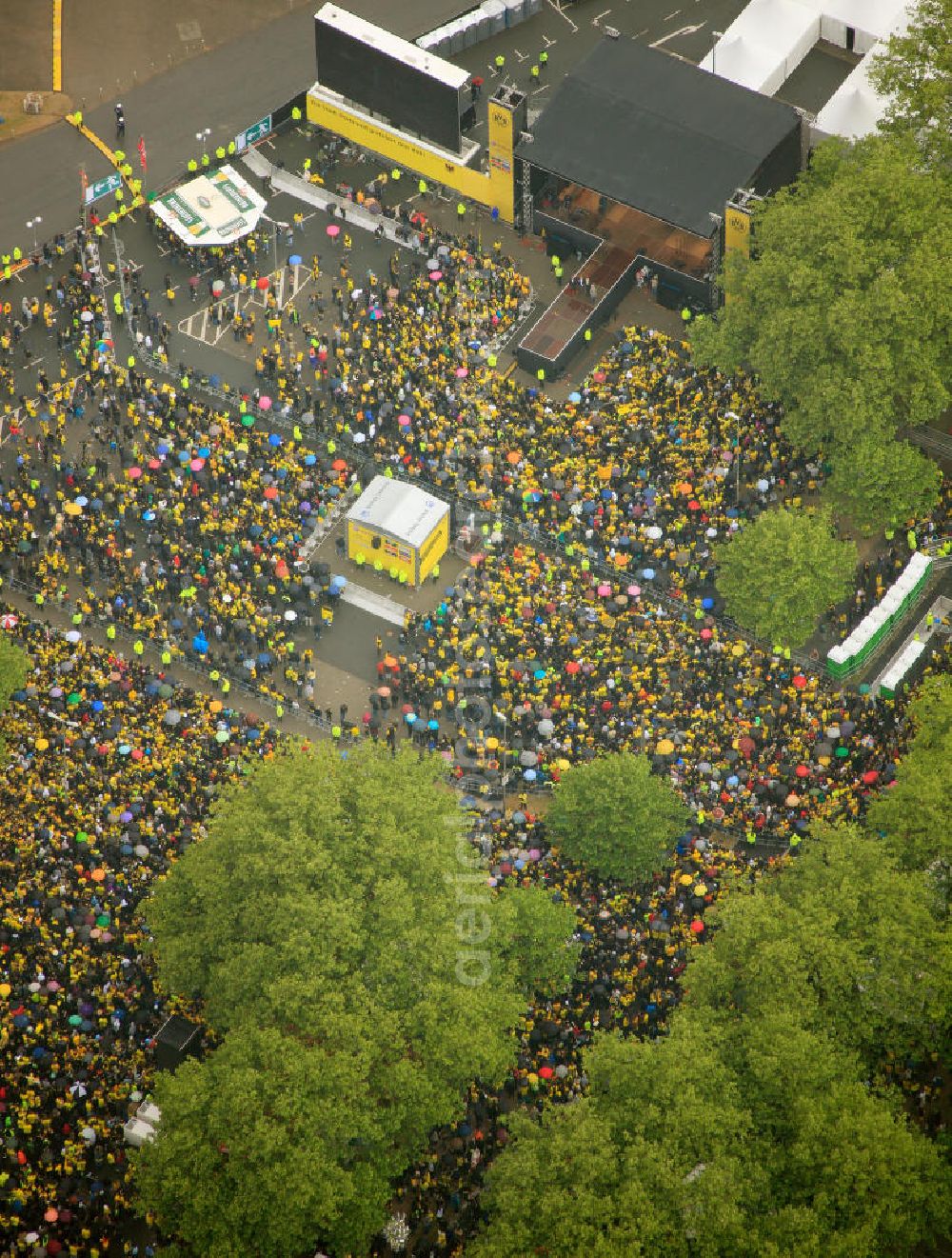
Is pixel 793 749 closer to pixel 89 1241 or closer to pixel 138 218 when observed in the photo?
pixel 89 1241

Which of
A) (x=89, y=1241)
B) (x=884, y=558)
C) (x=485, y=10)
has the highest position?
(x=485, y=10)

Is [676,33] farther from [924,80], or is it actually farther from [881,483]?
[881,483]

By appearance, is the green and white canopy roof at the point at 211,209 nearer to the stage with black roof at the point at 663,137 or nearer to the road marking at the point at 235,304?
the road marking at the point at 235,304

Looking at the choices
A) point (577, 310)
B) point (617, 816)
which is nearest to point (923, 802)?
point (617, 816)

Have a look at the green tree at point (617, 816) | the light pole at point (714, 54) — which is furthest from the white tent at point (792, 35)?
the green tree at point (617, 816)

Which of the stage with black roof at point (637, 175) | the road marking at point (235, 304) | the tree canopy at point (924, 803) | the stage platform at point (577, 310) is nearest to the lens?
the tree canopy at point (924, 803)

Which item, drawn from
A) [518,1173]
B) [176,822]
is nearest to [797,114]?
[176,822]
